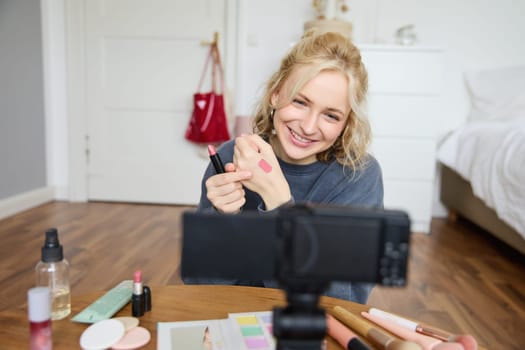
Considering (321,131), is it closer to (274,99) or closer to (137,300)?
(274,99)

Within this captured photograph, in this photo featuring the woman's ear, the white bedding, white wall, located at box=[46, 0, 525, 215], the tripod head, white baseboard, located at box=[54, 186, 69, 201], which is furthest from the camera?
white baseboard, located at box=[54, 186, 69, 201]

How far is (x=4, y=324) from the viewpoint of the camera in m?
0.59

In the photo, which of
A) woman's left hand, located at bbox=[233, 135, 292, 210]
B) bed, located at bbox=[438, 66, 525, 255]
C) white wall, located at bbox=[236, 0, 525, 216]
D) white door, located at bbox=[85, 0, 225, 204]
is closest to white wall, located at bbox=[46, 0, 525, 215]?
white wall, located at bbox=[236, 0, 525, 216]

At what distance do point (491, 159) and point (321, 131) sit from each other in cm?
169

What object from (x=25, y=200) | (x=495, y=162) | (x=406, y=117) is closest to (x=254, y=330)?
(x=495, y=162)

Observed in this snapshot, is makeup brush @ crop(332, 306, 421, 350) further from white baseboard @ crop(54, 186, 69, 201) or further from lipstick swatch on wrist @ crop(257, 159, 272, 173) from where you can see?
white baseboard @ crop(54, 186, 69, 201)

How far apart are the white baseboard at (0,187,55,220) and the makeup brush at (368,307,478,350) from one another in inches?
98.9

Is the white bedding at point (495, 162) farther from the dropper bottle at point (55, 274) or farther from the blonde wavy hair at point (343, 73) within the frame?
the dropper bottle at point (55, 274)

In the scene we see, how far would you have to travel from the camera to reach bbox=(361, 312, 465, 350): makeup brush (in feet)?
1.78

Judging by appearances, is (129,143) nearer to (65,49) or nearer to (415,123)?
(65,49)

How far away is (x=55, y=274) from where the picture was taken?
26.5 inches

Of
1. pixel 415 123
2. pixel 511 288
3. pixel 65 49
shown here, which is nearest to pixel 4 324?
pixel 511 288

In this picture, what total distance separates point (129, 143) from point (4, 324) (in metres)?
2.56

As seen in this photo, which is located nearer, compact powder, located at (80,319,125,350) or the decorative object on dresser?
Answer: compact powder, located at (80,319,125,350)
